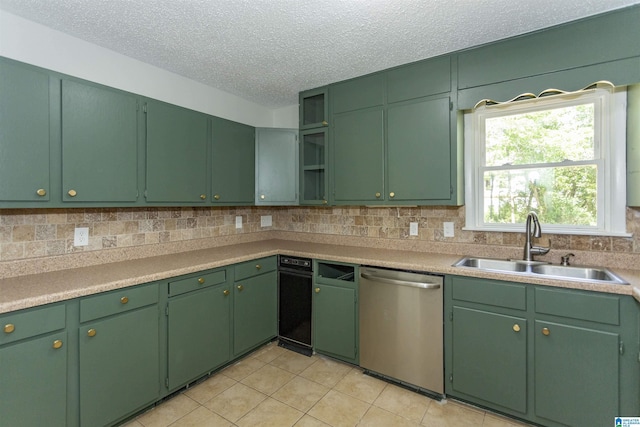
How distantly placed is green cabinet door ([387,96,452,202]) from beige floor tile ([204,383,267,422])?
6.19 ft

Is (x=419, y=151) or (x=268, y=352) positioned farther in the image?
(x=268, y=352)

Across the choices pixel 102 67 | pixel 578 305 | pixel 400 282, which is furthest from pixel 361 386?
pixel 102 67

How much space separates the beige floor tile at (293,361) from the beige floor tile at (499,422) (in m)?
1.34

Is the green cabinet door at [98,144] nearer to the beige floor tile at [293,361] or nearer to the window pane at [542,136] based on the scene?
the beige floor tile at [293,361]

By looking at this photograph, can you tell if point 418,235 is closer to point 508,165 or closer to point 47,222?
point 508,165

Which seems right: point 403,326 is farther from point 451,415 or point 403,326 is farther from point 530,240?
point 530,240

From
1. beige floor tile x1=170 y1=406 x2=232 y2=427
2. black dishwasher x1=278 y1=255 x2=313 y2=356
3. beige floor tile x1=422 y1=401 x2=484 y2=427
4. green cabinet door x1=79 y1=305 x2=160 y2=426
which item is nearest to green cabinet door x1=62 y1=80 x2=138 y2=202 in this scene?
green cabinet door x1=79 y1=305 x2=160 y2=426

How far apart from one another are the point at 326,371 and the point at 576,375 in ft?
5.45

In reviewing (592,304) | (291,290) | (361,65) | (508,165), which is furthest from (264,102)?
(592,304)

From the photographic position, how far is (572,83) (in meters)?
1.88

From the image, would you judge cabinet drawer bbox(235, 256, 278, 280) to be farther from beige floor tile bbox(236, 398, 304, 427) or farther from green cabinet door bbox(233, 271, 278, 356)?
beige floor tile bbox(236, 398, 304, 427)

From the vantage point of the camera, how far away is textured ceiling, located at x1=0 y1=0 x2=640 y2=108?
1725 millimetres

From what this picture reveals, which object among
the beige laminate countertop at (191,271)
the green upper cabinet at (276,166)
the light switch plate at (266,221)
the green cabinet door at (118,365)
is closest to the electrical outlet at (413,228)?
the beige laminate countertop at (191,271)

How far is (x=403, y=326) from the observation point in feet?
7.20
